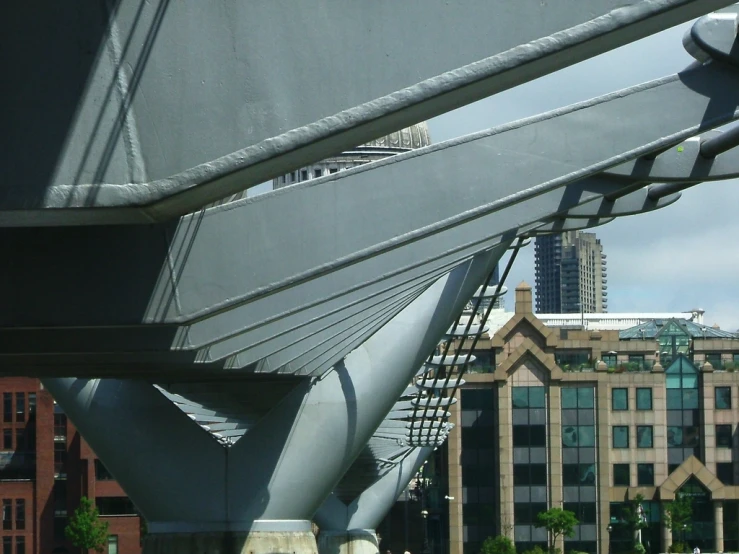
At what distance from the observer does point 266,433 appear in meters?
24.4

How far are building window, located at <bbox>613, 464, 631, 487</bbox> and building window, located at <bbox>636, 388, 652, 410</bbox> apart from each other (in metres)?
3.12

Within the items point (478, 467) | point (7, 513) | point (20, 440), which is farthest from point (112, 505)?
point (478, 467)

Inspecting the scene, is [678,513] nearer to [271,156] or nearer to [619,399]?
[619,399]

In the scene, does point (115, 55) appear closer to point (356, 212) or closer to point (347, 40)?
point (347, 40)

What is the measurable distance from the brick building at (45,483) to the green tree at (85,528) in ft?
13.8

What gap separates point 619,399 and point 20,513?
100 ft

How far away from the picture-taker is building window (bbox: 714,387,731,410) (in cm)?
8169

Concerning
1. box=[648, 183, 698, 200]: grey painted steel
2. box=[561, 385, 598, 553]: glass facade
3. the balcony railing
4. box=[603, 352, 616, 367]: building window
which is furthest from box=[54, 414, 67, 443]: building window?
box=[648, 183, 698, 200]: grey painted steel

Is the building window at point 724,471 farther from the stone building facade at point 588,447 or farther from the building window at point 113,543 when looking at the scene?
the building window at point 113,543

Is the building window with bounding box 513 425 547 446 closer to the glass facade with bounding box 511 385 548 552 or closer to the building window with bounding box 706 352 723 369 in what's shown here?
the glass facade with bounding box 511 385 548 552

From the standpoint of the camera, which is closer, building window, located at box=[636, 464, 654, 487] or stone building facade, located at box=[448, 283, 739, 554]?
stone building facade, located at box=[448, 283, 739, 554]

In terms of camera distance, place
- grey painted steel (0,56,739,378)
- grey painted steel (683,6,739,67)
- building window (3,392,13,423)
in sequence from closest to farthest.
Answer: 1. grey painted steel (0,56,739,378)
2. grey painted steel (683,6,739,67)
3. building window (3,392,13,423)

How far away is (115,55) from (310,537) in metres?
19.1

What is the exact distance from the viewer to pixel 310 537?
25.5 m
